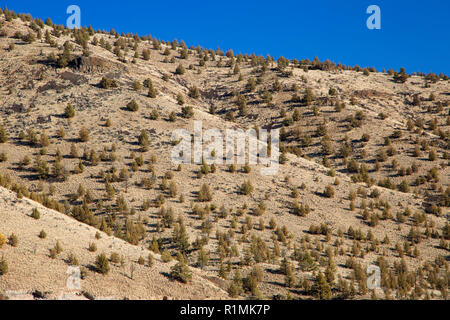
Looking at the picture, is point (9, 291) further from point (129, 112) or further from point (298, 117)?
point (298, 117)

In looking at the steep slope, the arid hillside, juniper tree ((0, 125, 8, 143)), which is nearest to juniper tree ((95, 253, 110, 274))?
the steep slope

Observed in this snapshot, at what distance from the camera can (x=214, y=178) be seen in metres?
36.0

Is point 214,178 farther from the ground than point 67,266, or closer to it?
farther from the ground

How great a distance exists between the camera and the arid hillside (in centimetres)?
2041

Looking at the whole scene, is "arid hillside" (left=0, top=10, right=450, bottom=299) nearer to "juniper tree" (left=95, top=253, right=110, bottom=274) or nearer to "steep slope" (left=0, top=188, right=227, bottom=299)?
"steep slope" (left=0, top=188, right=227, bottom=299)

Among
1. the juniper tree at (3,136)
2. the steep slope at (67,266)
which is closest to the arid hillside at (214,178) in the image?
the steep slope at (67,266)

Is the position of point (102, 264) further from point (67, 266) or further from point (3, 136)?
point (3, 136)

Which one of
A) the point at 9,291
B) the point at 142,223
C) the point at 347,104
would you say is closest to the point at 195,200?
the point at 142,223

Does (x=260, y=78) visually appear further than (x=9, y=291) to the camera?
Yes

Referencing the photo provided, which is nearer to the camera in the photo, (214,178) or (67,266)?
(67,266)

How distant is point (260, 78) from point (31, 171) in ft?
142

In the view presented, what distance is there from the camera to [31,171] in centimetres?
3394

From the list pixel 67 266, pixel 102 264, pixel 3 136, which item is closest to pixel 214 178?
pixel 102 264

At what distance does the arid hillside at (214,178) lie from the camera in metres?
20.4
